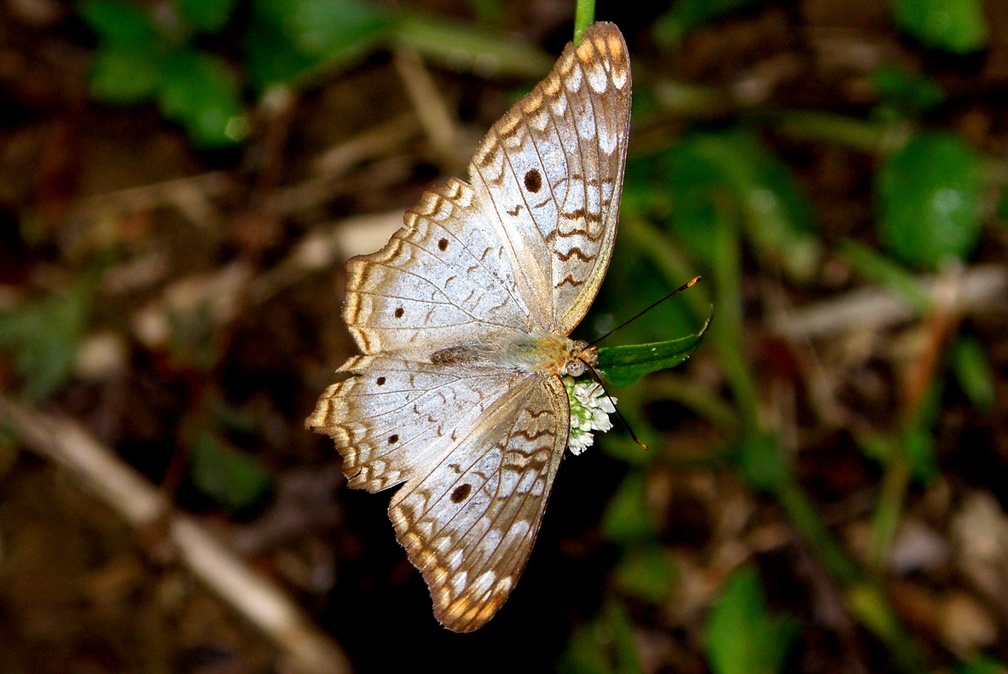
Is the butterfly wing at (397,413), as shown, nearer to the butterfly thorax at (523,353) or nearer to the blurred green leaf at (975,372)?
the butterfly thorax at (523,353)

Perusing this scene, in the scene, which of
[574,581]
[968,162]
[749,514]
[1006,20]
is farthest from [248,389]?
[1006,20]

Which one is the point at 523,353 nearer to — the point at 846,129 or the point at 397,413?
the point at 397,413

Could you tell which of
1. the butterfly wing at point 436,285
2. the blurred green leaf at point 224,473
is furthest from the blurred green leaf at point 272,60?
the butterfly wing at point 436,285

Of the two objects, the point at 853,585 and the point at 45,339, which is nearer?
the point at 853,585

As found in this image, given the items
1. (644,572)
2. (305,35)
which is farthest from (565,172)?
(305,35)

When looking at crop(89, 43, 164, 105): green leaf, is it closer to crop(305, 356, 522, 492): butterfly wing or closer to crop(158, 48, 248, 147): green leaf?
crop(158, 48, 248, 147): green leaf
